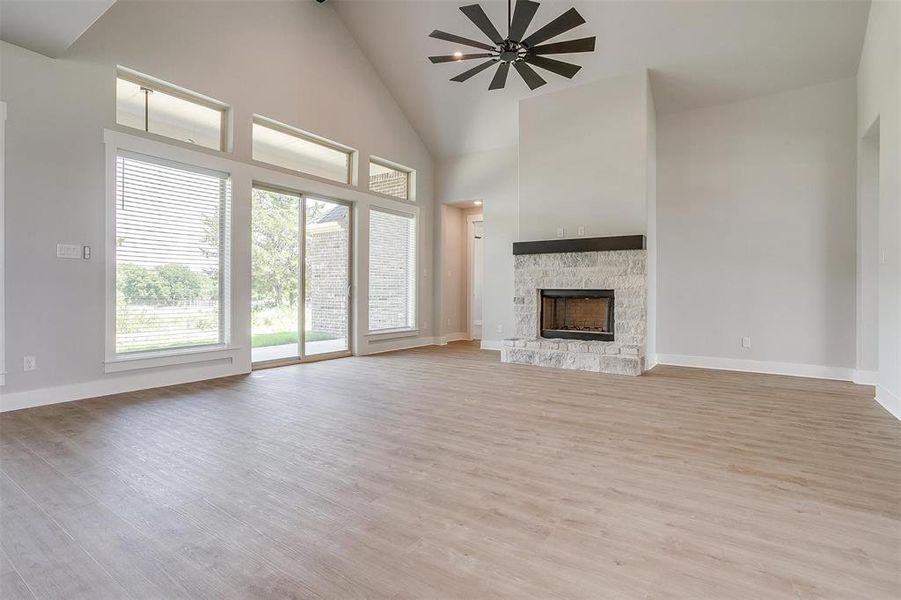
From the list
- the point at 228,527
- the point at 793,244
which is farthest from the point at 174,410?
the point at 793,244

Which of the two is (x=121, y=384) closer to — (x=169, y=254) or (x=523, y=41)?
(x=169, y=254)

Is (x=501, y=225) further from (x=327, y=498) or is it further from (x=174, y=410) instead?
(x=327, y=498)

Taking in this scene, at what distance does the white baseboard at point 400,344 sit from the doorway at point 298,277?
0.44 meters

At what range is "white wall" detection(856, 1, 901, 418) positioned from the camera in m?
3.66

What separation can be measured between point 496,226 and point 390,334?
2.67 meters

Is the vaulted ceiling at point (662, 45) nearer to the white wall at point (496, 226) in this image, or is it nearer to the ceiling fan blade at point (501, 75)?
the white wall at point (496, 226)

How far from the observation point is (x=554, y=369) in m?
5.75

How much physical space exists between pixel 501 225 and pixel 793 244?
13.6ft

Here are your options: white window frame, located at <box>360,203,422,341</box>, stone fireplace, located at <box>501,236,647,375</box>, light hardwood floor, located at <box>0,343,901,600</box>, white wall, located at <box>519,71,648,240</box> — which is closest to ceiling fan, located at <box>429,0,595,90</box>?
white wall, located at <box>519,71,648,240</box>

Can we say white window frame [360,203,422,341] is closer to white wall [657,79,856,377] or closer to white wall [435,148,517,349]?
white wall [435,148,517,349]

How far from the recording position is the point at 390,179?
7.72m

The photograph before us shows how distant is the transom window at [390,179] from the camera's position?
733cm

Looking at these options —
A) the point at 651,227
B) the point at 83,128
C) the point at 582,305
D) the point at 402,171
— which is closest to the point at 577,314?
the point at 582,305

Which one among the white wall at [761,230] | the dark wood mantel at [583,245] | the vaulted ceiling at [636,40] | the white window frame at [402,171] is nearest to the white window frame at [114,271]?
the vaulted ceiling at [636,40]
